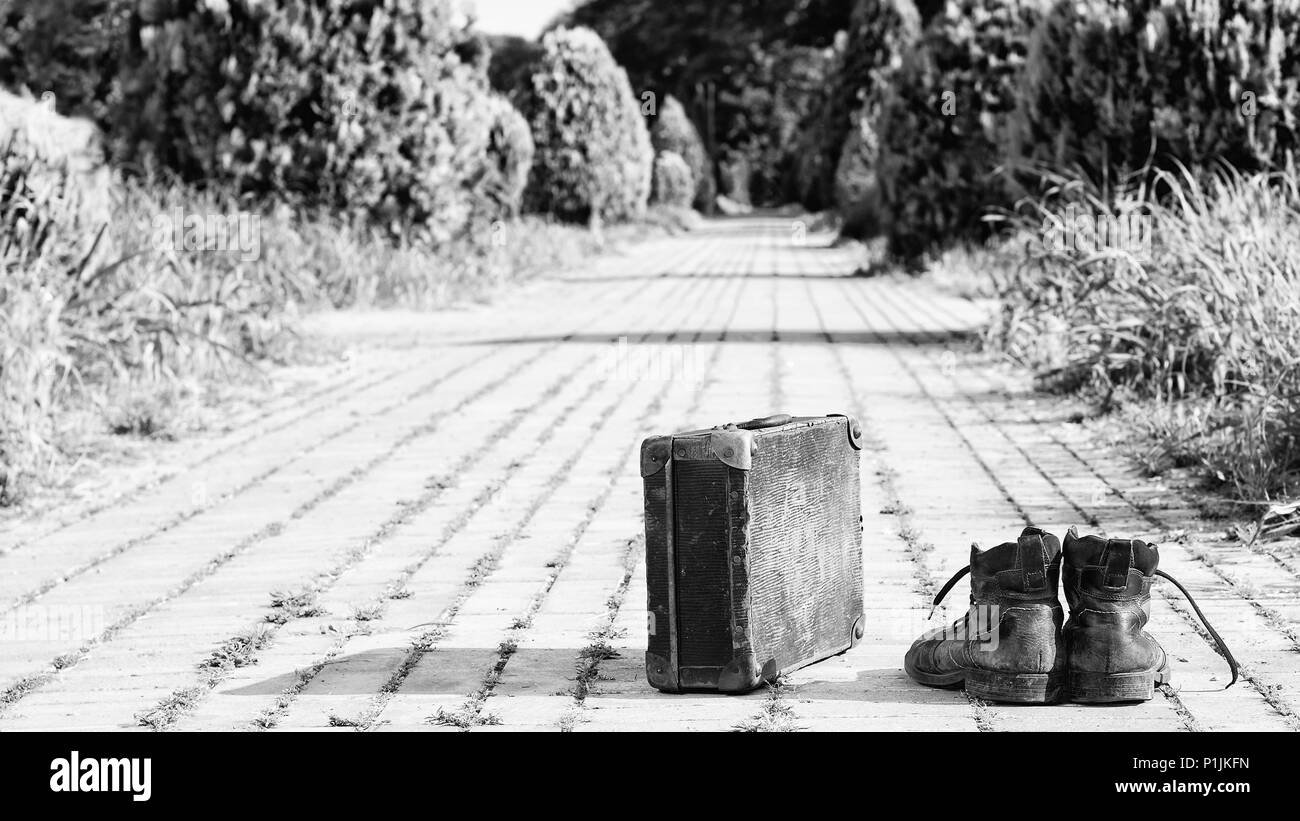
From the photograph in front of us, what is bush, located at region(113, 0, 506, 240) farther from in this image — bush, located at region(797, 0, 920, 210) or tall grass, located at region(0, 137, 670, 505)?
bush, located at region(797, 0, 920, 210)

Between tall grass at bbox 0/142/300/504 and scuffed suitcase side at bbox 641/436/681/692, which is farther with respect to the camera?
tall grass at bbox 0/142/300/504

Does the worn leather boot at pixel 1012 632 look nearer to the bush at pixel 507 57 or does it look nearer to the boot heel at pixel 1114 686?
the boot heel at pixel 1114 686

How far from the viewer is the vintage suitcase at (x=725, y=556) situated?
374 centimetres

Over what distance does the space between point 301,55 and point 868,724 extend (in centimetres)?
1155

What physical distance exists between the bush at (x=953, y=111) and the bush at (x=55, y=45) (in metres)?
20.1

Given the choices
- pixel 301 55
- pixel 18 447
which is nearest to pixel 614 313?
pixel 301 55

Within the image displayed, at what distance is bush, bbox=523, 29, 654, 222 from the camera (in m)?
27.0

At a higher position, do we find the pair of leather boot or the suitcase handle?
the suitcase handle

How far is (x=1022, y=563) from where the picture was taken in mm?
3730

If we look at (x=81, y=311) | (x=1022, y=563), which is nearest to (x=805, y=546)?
(x=1022, y=563)

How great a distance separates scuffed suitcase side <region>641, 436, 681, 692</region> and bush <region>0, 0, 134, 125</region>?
31299mm

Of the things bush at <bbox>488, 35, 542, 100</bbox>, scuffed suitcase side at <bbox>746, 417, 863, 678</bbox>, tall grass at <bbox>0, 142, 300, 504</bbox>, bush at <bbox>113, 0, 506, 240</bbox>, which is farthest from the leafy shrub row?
bush at <bbox>488, 35, 542, 100</bbox>

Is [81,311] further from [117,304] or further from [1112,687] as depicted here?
[1112,687]
